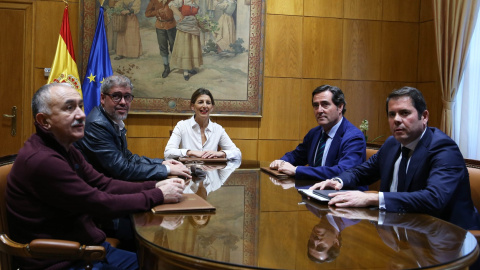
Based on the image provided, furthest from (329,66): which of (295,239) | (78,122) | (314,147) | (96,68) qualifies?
(295,239)

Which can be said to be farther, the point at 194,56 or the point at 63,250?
the point at 194,56

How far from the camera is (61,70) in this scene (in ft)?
16.4

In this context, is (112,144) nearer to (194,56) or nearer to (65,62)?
(65,62)

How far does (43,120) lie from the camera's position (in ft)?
5.98

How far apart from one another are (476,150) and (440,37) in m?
1.47

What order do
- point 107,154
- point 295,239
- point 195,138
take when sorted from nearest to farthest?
1. point 295,239
2. point 107,154
3. point 195,138

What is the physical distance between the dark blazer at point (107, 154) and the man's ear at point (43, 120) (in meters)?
0.70

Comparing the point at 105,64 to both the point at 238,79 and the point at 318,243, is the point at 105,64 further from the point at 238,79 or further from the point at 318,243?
the point at 318,243

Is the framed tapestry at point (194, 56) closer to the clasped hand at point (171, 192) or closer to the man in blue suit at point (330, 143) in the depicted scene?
the man in blue suit at point (330, 143)

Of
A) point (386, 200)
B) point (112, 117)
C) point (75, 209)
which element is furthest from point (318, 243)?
point (112, 117)

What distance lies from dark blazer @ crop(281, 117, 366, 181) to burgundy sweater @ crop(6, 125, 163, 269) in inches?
52.7

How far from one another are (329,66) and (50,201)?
4940mm

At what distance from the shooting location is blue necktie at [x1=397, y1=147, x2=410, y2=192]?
7.27ft

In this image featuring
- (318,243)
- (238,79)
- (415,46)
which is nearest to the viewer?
(318,243)
